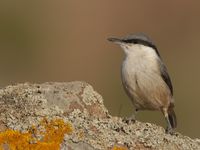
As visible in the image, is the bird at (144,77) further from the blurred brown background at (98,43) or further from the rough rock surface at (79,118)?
the blurred brown background at (98,43)

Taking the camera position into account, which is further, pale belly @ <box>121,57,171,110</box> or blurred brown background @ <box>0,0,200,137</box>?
blurred brown background @ <box>0,0,200,137</box>

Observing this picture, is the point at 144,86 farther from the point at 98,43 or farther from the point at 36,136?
the point at 98,43

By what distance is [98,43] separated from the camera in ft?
66.3

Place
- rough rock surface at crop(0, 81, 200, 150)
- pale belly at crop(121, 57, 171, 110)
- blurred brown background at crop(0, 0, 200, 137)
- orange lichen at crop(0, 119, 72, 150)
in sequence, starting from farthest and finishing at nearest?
blurred brown background at crop(0, 0, 200, 137) < pale belly at crop(121, 57, 171, 110) < rough rock surface at crop(0, 81, 200, 150) < orange lichen at crop(0, 119, 72, 150)

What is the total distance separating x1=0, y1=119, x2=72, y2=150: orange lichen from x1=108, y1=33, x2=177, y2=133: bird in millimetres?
2365

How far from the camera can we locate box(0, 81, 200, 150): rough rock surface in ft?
24.3

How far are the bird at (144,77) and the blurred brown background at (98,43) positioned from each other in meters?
2.02

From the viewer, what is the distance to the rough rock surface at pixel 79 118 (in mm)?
7406

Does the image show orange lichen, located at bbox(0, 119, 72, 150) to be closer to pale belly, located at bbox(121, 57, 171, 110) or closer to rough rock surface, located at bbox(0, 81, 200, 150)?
rough rock surface, located at bbox(0, 81, 200, 150)

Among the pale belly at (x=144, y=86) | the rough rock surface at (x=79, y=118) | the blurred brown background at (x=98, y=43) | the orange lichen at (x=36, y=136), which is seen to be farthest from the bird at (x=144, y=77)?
the orange lichen at (x=36, y=136)

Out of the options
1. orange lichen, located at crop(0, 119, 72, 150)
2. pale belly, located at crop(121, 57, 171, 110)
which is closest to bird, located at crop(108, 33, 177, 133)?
pale belly, located at crop(121, 57, 171, 110)

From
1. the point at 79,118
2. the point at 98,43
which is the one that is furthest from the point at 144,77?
the point at 98,43

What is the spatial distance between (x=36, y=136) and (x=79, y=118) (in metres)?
0.68

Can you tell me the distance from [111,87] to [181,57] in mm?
2769
